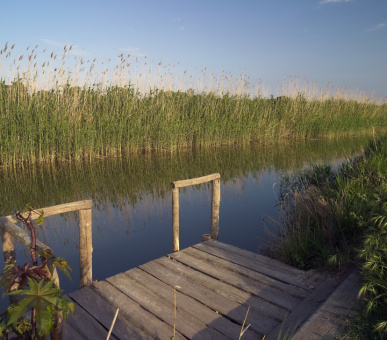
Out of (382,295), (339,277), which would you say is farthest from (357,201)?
(382,295)

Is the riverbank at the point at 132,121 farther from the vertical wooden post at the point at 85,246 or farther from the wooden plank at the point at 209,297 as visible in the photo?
the wooden plank at the point at 209,297

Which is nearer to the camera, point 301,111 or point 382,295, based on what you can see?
point 382,295

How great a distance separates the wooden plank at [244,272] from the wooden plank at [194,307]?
0.62 meters

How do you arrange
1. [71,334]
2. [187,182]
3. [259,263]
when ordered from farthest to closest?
[187,182] < [259,263] < [71,334]

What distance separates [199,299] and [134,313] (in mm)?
575

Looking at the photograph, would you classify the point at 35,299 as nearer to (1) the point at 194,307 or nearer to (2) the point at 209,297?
(1) the point at 194,307

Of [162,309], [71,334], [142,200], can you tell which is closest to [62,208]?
[71,334]

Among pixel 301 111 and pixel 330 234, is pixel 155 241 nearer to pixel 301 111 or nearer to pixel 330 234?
pixel 330 234

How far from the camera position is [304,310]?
2730mm

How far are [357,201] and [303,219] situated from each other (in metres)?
0.76

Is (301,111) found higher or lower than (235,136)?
higher

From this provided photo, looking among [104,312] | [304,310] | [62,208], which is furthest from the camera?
[62,208]

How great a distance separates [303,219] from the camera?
190 inches

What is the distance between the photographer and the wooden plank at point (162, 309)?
8.41 ft
